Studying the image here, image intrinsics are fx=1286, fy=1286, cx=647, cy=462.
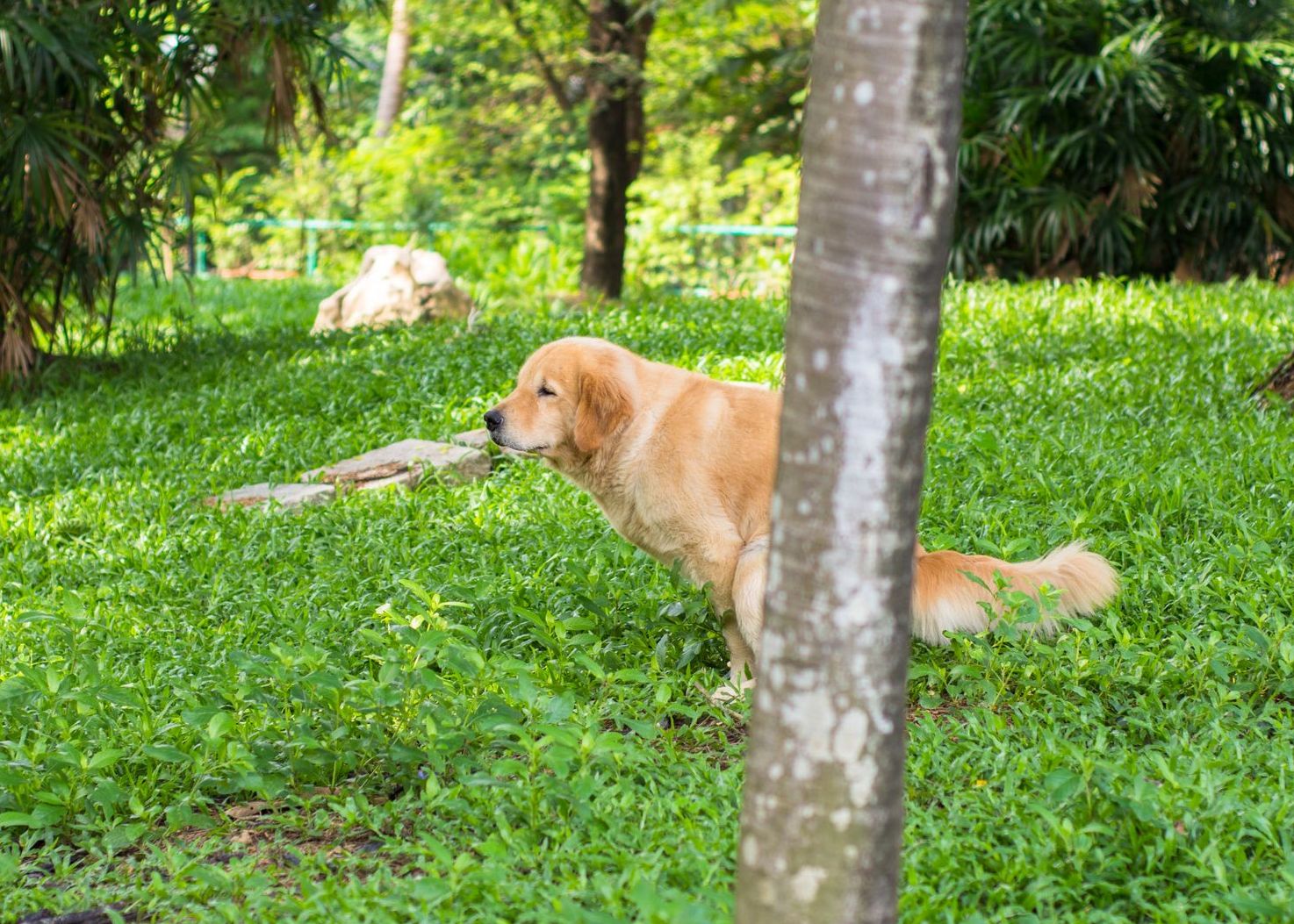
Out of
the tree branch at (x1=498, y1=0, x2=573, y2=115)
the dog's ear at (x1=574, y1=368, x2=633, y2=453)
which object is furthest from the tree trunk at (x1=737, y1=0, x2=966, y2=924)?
→ the tree branch at (x1=498, y1=0, x2=573, y2=115)

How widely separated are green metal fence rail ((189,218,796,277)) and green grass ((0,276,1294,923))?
10.5 m

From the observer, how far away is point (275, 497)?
6375 millimetres

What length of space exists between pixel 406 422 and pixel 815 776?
227 inches

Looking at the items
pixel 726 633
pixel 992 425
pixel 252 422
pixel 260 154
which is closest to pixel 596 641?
pixel 726 633

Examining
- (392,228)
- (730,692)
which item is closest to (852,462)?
(730,692)

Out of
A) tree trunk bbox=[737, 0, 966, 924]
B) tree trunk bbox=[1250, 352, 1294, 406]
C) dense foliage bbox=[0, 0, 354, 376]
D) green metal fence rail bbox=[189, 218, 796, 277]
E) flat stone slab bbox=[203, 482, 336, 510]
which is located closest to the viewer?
tree trunk bbox=[737, 0, 966, 924]

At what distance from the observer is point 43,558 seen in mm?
5949

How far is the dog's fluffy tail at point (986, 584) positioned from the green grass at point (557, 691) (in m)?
0.09

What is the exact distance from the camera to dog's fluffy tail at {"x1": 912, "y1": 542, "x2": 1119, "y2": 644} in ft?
12.7

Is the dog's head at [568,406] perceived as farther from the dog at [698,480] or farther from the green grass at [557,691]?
the green grass at [557,691]

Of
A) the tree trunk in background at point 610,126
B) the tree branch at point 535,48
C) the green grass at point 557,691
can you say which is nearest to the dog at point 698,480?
the green grass at point 557,691

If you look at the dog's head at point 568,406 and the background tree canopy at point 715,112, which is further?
the background tree canopy at point 715,112

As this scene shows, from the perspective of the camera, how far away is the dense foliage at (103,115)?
8344 millimetres

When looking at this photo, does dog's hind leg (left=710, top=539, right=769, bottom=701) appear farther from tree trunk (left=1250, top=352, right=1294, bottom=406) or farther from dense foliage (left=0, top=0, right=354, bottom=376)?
dense foliage (left=0, top=0, right=354, bottom=376)
